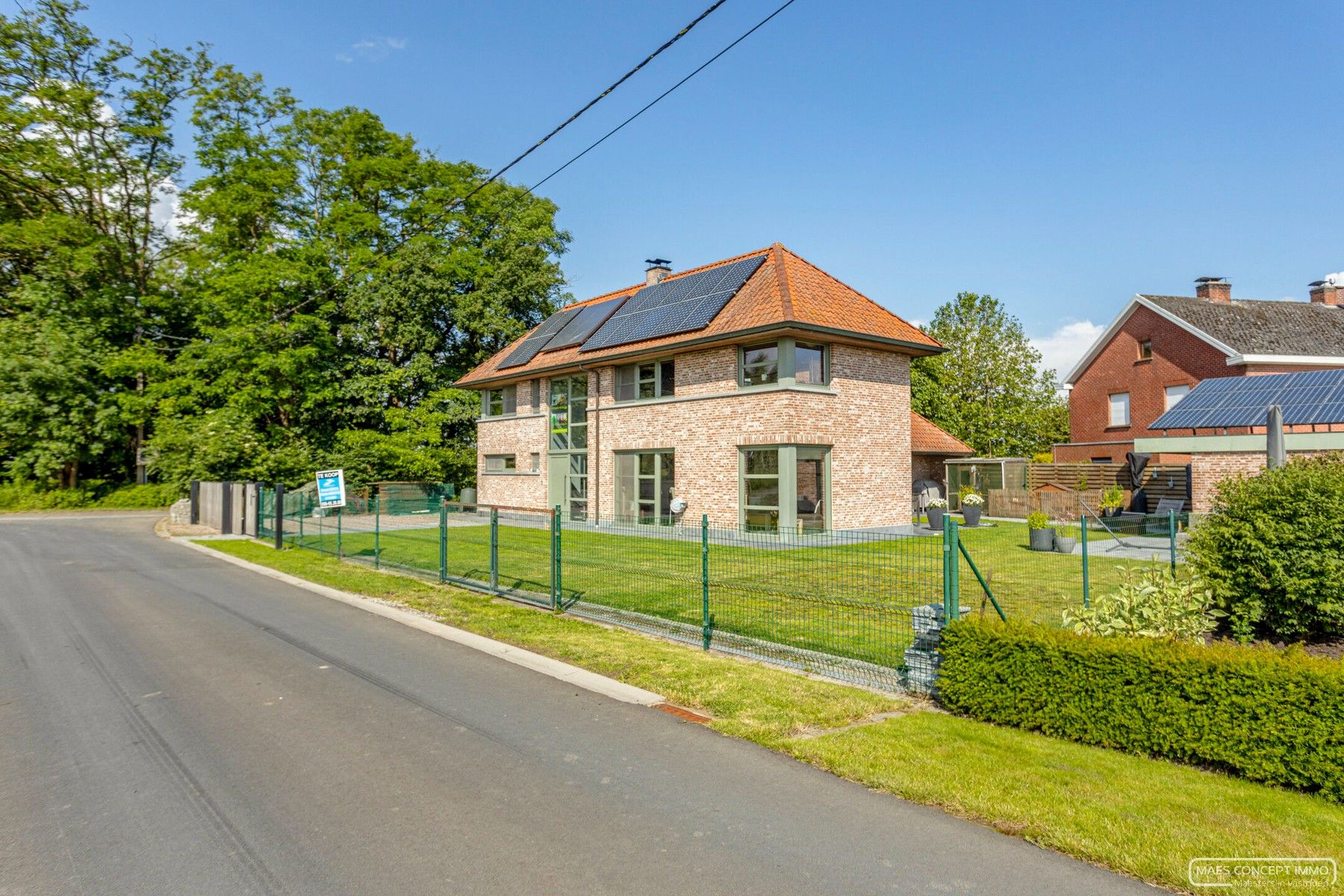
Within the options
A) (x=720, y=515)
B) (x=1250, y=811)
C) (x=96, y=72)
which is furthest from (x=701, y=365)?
(x=96, y=72)

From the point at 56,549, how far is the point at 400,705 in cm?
2085

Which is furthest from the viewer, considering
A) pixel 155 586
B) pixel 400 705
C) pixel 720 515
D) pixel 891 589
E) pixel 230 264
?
pixel 230 264

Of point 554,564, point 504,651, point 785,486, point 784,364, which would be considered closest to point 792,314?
point 784,364

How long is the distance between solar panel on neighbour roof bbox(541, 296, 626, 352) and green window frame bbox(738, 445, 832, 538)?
9245 mm

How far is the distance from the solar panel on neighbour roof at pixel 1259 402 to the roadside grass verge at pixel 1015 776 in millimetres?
15971

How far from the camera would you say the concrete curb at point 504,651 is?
7641 mm

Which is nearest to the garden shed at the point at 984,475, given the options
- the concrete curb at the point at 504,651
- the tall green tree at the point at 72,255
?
the concrete curb at the point at 504,651

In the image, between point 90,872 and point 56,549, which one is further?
point 56,549

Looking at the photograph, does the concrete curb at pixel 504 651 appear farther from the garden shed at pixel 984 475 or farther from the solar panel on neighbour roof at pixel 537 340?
the garden shed at pixel 984 475

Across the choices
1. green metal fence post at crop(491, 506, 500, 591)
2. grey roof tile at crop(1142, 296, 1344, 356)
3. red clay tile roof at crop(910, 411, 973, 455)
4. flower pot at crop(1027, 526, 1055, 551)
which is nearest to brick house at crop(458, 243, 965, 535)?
red clay tile roof at crop(910, 411, 973, 455)

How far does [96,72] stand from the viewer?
40250 millimetres

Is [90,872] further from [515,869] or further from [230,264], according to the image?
[230,264]

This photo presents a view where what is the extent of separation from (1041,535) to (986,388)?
27634 millimetres

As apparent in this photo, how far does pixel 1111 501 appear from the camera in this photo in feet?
88.7
